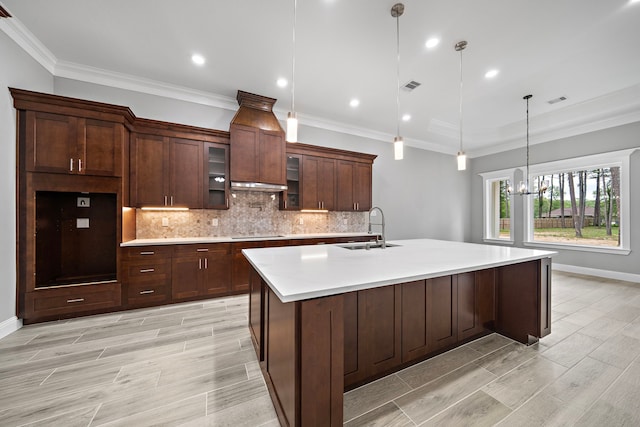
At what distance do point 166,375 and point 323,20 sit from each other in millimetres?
3441

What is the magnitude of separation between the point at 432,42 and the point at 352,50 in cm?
90

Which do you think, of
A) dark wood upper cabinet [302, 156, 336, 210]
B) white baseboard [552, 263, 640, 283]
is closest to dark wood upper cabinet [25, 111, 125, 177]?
dark wood upper cabinet [302, 156, 336, 210]

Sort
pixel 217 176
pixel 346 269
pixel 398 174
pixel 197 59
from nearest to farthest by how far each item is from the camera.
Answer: pixel 346 269 → pixel 197 59 → pixel 217 176 → pixel 398 174

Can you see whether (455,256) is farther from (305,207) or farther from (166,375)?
(305,207)

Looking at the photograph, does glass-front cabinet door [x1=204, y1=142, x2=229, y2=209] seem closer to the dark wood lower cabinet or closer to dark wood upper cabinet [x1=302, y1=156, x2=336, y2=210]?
dark wood upper cabinet [x1=302, y1=156, x2=336, y2=210]

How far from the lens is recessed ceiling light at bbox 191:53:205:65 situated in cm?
299

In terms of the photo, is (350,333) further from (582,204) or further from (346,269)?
(582,204)

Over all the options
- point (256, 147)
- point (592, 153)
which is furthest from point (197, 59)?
point (592, 153)

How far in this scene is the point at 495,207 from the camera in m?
6.69

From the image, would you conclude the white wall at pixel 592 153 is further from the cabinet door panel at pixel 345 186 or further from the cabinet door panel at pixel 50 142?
the cabinet door panel at pixel 50 142

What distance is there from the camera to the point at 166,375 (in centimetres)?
181

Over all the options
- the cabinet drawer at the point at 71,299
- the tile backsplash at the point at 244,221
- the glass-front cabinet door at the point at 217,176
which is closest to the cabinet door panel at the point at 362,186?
the tile backsplash at the point at 244,221

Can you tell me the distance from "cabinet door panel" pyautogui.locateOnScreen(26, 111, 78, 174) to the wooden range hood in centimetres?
176

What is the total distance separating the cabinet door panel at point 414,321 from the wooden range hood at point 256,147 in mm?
2775
